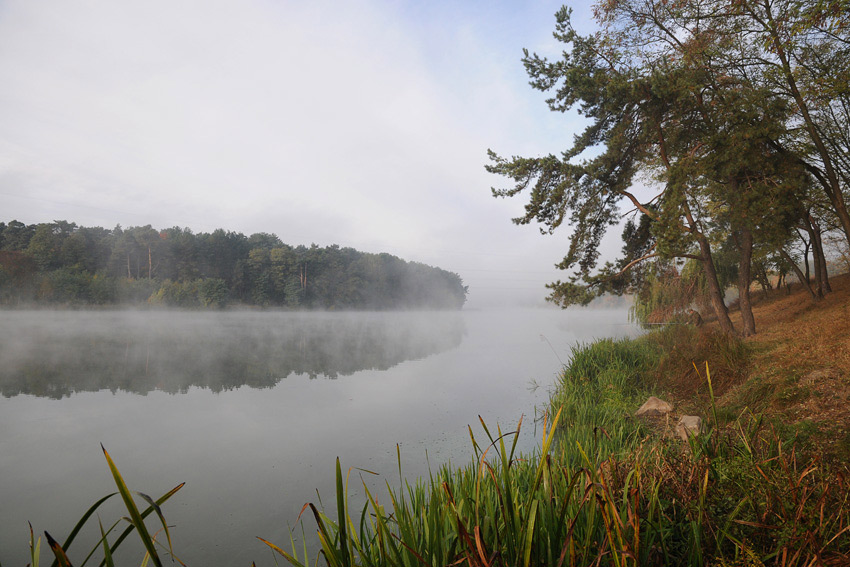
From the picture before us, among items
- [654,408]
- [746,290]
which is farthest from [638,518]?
[746,290]

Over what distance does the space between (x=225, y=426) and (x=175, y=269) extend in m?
50.0

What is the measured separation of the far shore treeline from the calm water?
29.4 metres

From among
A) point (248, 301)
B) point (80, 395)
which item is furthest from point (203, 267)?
point (80, 395)

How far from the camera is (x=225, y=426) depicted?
7871 mm

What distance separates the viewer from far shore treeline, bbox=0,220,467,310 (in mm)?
38562

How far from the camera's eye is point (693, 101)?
11.0 m

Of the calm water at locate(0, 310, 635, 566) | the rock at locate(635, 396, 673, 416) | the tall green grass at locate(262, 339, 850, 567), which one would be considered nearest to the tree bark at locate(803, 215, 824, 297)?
the calm water at locate(0, 310, 635, 566)

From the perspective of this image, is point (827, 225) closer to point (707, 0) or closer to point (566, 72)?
point (707, 0)

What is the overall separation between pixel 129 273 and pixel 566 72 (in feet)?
170

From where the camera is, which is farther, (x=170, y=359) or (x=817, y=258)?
(x=170, y=359)

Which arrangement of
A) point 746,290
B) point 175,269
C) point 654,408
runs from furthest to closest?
1. point 175,269
2. point 746,290
3. point 654,408

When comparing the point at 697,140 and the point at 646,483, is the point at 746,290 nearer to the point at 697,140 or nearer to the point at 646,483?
the point at 697,140

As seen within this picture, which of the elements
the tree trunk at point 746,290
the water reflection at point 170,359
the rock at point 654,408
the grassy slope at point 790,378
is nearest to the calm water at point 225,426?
the water reflection at point 170,359

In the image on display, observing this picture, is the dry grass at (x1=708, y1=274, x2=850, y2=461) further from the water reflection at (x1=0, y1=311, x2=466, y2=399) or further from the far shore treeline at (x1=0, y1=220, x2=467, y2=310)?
the far shore treeline at (x1=0, y1=220, x2=467, y2=310)
